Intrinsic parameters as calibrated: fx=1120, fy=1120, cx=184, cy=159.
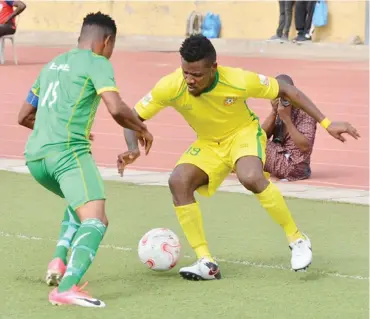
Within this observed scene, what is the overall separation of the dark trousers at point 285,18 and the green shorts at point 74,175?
19023mm

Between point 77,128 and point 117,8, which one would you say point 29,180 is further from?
point 117,8

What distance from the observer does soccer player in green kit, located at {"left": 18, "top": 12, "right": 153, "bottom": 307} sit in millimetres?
6203

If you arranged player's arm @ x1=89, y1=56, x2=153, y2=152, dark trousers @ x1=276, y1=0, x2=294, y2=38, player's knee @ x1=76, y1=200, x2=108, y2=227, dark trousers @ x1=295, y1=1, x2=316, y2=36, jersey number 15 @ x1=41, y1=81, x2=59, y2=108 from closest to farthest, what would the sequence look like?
player's arm @ x1=89, y1=56, x2=153, y2=152
player's knee @ x1=76, y1=200, x2=108, y2=227
jersey number 15 @ x1=41, y1=81, x2=59, y2=108
dark trousers @ x1=295, y1=1, x2=316, y2=36
dark trousers @ x1=276, y1=0, x2=294, y2=38

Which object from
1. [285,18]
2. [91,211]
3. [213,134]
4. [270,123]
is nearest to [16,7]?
[285,18]

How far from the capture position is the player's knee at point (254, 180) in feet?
22.9

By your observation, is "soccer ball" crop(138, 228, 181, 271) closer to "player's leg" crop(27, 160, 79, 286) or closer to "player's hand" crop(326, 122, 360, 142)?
"player's leg" crop(27, 160, 79, 286)

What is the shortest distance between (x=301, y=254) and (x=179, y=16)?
2063 centimetres

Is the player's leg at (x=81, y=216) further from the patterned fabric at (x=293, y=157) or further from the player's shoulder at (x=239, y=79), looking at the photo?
the patterned fabric at (x=293, y=157)

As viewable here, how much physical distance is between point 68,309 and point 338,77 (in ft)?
46.4

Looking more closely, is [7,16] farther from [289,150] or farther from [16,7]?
[289,150]

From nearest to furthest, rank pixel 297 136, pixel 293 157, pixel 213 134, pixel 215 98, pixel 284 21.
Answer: pixel 215 98 < pixel 213 134 < pixel 297 136 < pixel 293 157 < pixel 284 21

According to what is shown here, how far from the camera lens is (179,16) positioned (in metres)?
27.3

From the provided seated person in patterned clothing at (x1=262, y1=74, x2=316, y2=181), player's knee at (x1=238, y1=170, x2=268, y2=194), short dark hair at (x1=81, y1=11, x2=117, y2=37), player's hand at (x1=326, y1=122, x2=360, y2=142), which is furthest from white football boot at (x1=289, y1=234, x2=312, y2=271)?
seated person in patterned clothing at (x1=262, y1=74, x2=316, y2=181)

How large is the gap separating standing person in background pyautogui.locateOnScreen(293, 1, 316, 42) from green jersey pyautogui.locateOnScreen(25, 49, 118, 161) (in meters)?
18.8
